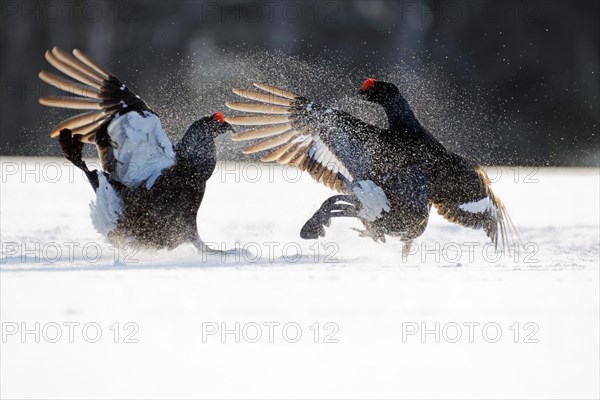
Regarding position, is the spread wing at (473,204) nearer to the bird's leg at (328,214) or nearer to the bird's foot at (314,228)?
the bird's leg at (328,214)

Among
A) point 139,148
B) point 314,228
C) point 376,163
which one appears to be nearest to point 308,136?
point 376,163

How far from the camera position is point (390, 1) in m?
15.1

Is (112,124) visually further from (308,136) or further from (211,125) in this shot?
(308,136)

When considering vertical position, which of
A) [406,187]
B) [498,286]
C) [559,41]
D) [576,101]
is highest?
[559,41]

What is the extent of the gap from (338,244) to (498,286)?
1050mm

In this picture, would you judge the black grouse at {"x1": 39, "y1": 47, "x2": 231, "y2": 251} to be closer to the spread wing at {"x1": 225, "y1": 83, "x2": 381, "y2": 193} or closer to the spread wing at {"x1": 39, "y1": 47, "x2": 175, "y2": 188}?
the spread wing at {"x1": 39, "y1": 47, "x2": 175, "y2": 188}

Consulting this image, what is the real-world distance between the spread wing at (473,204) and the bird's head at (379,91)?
44 cm

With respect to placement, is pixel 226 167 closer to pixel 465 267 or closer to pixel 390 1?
pixel 390 1

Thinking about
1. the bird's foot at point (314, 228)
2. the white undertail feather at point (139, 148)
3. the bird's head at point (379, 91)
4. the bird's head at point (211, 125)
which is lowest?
the bird's foot at point (314, 228)

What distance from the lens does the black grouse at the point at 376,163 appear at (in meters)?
4.21

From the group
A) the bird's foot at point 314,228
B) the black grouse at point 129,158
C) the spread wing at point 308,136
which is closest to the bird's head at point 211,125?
the black grouse at point 129,158

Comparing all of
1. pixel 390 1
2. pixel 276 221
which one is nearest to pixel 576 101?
pixel 390 1

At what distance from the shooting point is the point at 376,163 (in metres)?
4.30

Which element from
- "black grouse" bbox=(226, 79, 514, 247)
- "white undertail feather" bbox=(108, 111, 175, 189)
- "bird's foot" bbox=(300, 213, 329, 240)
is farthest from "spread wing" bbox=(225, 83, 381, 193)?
"white undertail feather" bbox=(108, 111, 175, 189)
